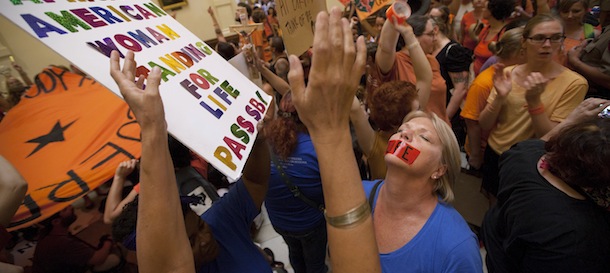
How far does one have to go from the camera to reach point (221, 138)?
884mm

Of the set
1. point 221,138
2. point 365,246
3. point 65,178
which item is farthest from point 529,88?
point 65,178

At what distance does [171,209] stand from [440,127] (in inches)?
48.4

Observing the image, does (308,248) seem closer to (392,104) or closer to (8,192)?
(392,104)

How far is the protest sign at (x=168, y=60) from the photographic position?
73 centimetres

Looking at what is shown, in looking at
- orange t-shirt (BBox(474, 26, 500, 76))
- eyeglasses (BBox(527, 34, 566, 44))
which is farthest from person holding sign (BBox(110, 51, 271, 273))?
orange t-shirt (BBox(474, 26, 500, 76))

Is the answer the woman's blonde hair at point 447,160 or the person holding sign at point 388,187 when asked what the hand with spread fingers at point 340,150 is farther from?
the woman's blonde hair at point 447,160

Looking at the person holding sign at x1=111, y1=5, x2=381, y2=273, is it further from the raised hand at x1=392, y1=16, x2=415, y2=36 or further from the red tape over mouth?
the raised hand at x1=392, y1=16, x2=415, y2=36

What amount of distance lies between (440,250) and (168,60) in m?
1.23

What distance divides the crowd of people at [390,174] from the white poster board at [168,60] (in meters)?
0.09

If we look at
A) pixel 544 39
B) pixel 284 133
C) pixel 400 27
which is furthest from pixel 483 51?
pixel 284 133

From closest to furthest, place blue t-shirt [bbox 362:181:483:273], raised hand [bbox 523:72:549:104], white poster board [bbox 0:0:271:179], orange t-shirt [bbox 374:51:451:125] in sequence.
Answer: white poster board [bbox 0:0:271:179], blue t-shirt [bbox 362:181:483:273], raised hand [bbox 523:72:549:104], orange t-shirt [bbox 374:51:451:125]

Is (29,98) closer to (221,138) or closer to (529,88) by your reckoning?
(221,138)

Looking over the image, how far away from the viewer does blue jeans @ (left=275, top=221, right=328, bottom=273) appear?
2.12m

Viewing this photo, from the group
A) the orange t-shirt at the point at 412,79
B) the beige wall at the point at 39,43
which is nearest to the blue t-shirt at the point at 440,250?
the orange t-shirt at the point at 412,79
